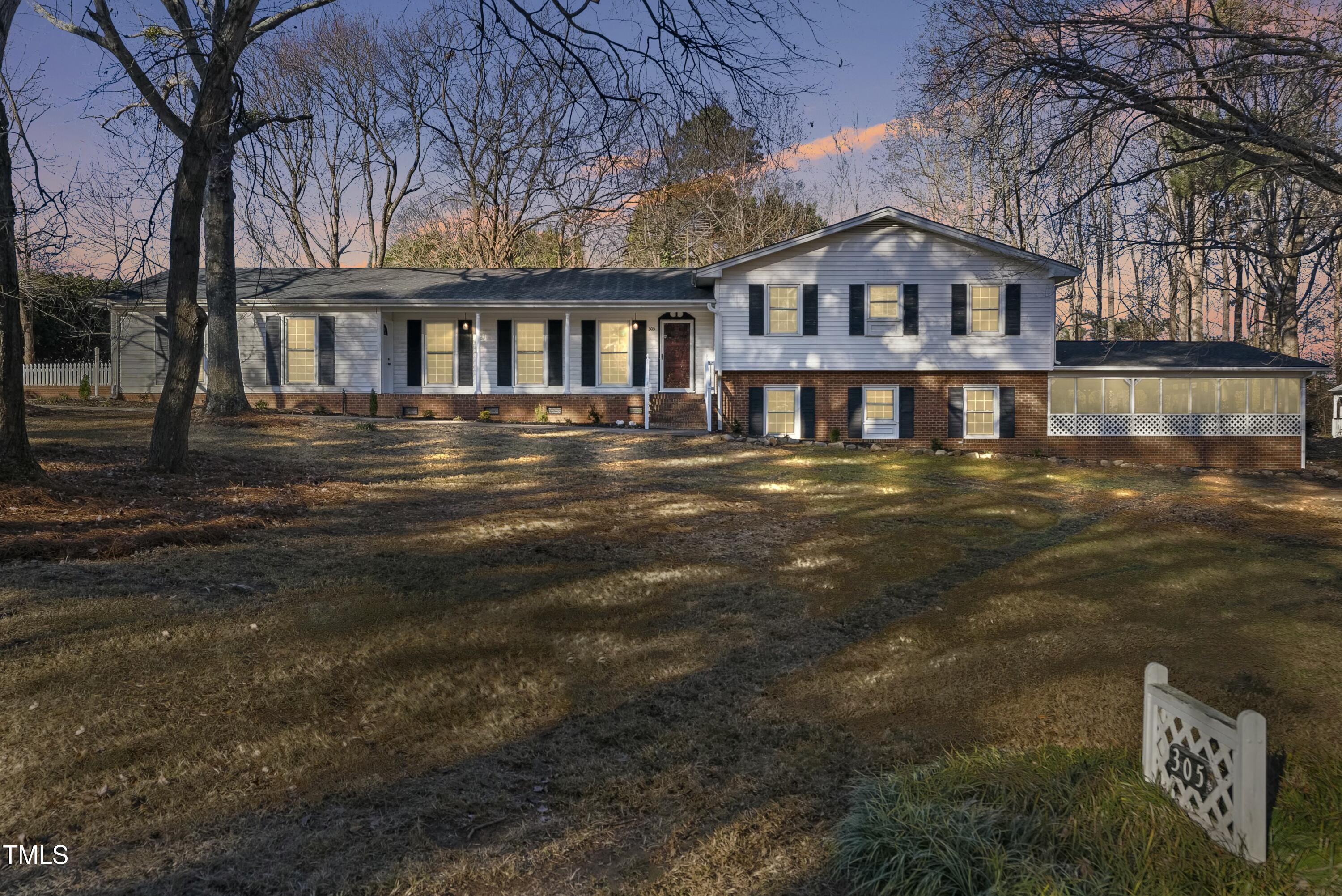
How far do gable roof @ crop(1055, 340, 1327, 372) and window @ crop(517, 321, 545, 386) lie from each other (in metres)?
14.0

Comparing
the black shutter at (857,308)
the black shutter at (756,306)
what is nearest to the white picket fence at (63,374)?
the black shutter at (756,306)

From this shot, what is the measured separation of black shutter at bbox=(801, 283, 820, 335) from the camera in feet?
74.5

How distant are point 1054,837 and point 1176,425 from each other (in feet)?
74.3

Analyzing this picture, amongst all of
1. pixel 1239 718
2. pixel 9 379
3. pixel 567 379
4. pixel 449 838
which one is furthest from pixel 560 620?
pixel 567 379

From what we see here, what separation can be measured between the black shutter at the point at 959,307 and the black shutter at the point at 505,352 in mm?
11963

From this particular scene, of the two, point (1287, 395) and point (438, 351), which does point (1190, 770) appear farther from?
point (1287, 395)

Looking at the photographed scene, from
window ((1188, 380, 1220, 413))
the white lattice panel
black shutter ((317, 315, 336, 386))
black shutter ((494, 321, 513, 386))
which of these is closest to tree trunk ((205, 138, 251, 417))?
black shutter ((317, 315, 336, 386))

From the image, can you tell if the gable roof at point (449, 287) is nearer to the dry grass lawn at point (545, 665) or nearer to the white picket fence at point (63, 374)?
the white picket fence at point (63, 374)

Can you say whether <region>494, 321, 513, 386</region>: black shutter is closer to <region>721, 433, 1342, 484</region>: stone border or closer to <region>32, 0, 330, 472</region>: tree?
<region>721, 433, 1342, 484</region>: stone border

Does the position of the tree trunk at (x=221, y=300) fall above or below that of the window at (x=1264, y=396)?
above

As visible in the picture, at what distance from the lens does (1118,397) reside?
23141mm

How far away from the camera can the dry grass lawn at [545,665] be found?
406cm

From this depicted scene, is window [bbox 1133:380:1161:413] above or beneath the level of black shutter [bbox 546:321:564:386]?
beneath

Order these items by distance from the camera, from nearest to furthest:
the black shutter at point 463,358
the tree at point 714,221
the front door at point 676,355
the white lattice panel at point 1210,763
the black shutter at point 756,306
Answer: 1. the white lattice panel at point 1210,763
2. the black shutter at point 756,306
3. the front door at point 676,355
4. the black shutter at point 463,358
5. the tree at point 714,221
